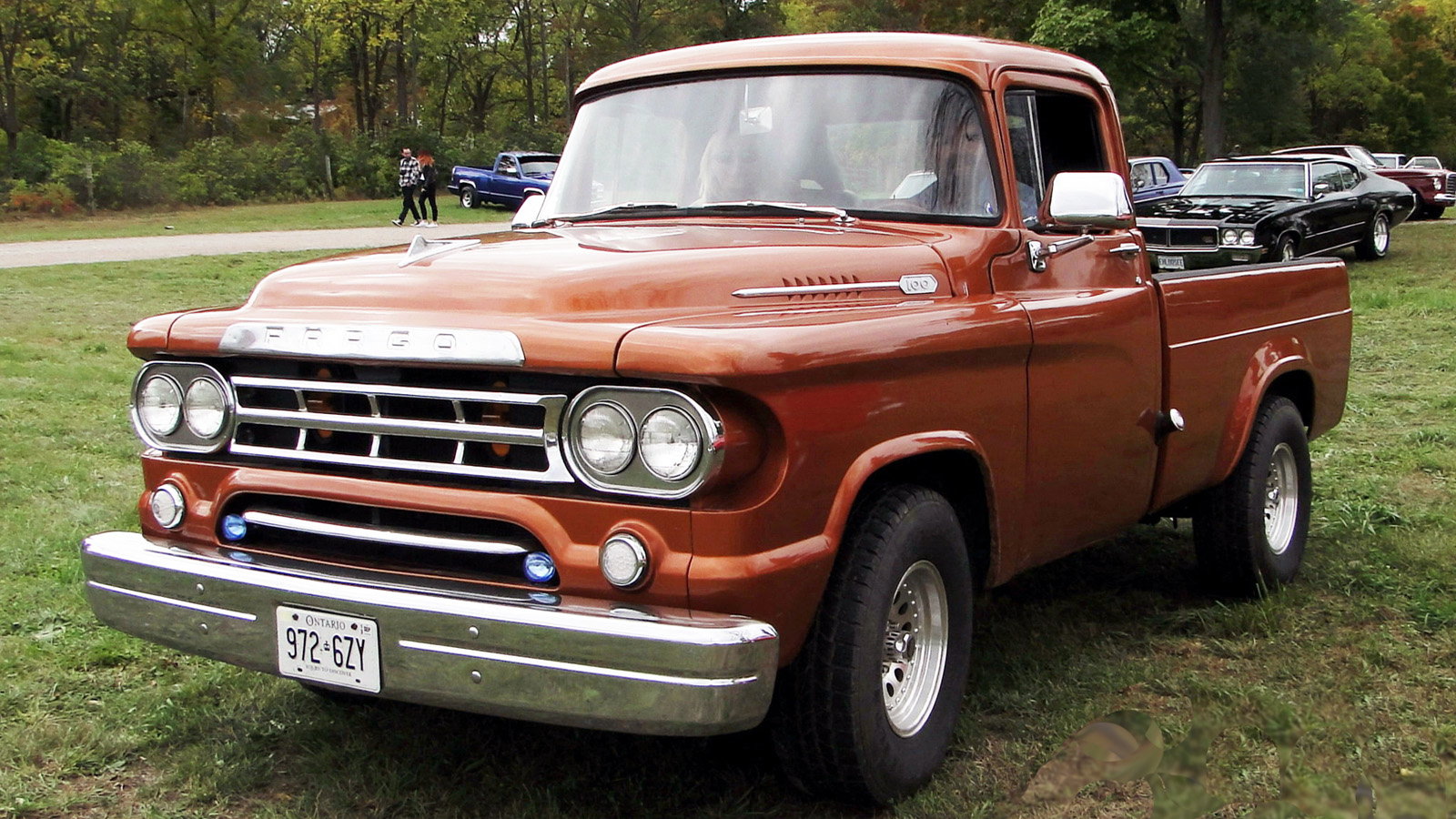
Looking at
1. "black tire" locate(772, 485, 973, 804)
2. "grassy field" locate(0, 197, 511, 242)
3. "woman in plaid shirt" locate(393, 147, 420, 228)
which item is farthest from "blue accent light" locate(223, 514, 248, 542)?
"woman in plaid shirt" locate(393, 147, 420, 228)

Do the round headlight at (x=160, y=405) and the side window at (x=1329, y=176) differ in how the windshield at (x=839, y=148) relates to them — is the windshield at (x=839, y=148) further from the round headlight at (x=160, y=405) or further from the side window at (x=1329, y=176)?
the side window at (x=1329, y=176)

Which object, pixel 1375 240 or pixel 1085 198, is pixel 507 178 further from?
pixel 1085 198

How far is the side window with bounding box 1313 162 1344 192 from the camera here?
1823cm

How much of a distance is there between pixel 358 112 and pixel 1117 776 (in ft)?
172

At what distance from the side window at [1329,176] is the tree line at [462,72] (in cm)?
773

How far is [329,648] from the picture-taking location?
10.1ft

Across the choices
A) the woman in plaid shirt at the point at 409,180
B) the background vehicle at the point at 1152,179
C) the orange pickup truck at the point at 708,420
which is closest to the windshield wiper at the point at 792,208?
the orange pickup truck at the point at 708,420

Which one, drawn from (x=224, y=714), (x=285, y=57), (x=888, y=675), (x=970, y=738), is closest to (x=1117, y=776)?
(x=888, y=675)

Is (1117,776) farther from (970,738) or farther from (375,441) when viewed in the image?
(970,738)

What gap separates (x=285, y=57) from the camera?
5488 centimetres

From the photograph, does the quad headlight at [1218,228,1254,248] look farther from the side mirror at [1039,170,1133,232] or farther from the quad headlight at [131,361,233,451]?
the quad headlight at [131,361,233,451]

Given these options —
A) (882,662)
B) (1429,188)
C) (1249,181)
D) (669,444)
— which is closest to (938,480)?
(882,662)

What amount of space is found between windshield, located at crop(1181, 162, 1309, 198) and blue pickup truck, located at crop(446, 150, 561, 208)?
688 inches

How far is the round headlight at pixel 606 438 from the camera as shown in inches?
115
